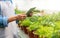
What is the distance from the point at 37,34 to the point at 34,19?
0.47 m

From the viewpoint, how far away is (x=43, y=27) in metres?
1.65

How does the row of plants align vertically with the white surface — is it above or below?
below

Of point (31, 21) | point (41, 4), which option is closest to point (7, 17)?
point (31, 21)

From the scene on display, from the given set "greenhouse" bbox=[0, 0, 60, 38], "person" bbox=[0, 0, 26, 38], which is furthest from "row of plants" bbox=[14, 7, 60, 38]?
"person" bbox=[0, 0, 26, 38]

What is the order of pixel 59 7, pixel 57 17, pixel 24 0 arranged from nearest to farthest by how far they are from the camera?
pixel 57 17, pixel 59 7, pixel 24 0

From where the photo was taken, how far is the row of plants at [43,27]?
4.67 ft

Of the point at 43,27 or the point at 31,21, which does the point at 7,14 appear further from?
the point at 31,21

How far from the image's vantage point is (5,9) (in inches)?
56.3

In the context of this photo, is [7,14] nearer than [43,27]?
Yes

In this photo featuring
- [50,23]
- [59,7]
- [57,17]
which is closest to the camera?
[50,23]

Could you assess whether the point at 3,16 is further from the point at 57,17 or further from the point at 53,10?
the point at 53,10

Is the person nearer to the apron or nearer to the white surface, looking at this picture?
the apron

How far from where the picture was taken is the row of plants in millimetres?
1423

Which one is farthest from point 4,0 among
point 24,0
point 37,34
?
point 24,0
